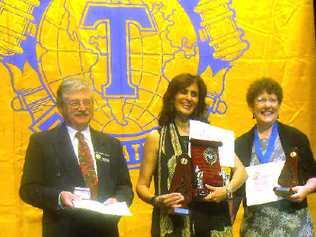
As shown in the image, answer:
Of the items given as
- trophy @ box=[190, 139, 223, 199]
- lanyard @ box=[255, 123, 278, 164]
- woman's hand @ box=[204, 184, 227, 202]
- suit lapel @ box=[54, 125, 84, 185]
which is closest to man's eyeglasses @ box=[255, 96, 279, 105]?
lanyard @ box=[255, 123, 278, 164]

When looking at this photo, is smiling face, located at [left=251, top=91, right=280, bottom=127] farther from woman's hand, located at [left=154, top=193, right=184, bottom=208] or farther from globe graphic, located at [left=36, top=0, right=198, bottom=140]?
globe graphic, located at [left=36, top=0, right=198, bottom=140]

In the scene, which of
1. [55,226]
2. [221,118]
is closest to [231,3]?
[221,118]

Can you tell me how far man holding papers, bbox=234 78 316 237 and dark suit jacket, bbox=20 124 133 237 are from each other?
0.65m

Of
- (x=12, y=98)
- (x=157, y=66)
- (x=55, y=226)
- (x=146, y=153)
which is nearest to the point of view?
(x=55, y=226)

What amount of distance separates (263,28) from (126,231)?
167cm

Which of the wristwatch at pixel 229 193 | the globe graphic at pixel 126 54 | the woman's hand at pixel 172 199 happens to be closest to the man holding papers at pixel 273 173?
the wristwatch at pixel 229 193

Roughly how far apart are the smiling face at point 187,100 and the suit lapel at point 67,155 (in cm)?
53

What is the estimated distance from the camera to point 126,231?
3828mm

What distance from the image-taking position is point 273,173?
270 centimetres

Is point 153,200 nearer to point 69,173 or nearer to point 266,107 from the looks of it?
point 69,173

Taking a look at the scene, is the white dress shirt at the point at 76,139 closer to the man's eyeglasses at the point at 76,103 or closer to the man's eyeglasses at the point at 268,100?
the man's eyeglasses at the point at 76,103

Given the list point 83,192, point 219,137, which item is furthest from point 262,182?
point 83,192

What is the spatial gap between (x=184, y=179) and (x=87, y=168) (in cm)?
41

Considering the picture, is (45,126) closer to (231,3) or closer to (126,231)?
(126,231)
